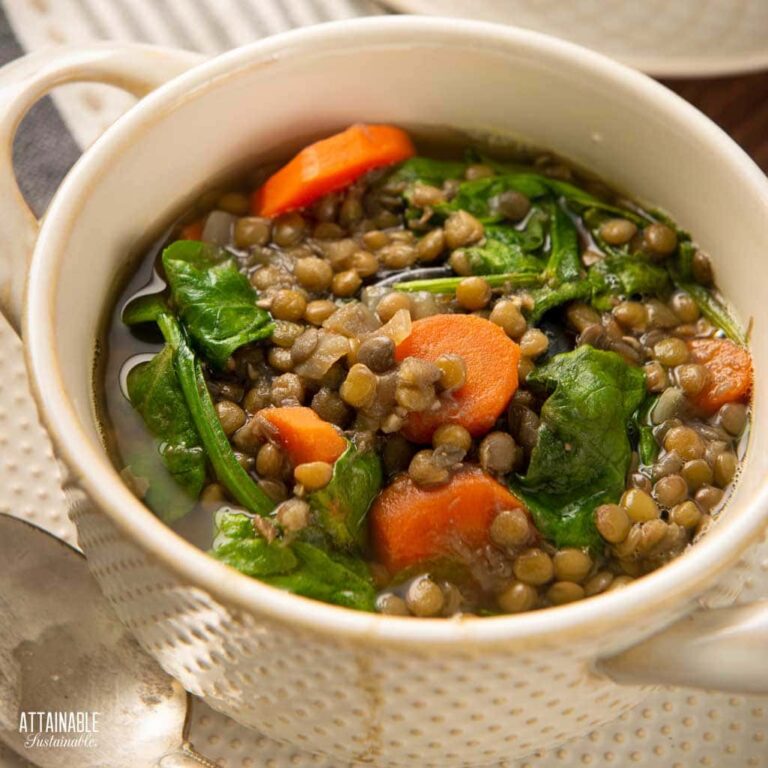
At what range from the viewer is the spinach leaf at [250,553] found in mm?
1719

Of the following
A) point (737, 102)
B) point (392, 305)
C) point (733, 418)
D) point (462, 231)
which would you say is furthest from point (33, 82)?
point (737, 102)

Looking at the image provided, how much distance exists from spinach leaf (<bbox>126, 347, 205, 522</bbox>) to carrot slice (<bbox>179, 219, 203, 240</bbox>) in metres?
0.33

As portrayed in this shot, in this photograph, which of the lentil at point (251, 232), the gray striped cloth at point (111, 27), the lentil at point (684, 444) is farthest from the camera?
the gray striped cloth at point (111, 27)

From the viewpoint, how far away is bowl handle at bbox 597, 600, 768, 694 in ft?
4.65

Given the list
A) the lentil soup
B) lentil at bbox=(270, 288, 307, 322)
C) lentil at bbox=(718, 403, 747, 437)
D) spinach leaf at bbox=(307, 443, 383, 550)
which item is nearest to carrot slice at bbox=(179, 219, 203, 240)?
the lentil soup

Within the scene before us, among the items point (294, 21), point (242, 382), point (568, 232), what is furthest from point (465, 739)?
point (294, 21)

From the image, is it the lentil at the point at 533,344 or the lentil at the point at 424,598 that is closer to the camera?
the lentil at the point at 424,598

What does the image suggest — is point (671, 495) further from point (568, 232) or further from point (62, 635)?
point (62, 635)

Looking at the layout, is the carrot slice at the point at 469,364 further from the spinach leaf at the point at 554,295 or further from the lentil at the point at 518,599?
the lentil at the point at 518,599

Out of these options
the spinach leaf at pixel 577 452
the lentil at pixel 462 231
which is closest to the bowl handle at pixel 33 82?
the lentil at pixel 462 231

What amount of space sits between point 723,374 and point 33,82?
136 cm

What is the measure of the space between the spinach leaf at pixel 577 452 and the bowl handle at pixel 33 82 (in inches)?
36.2

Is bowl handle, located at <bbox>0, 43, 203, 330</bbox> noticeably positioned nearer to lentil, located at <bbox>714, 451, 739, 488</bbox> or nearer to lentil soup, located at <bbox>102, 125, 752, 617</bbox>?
lentil soup, located at <bbox>102, 125, 752, 617</bbox>

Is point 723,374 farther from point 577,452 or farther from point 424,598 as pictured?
point 424,598
